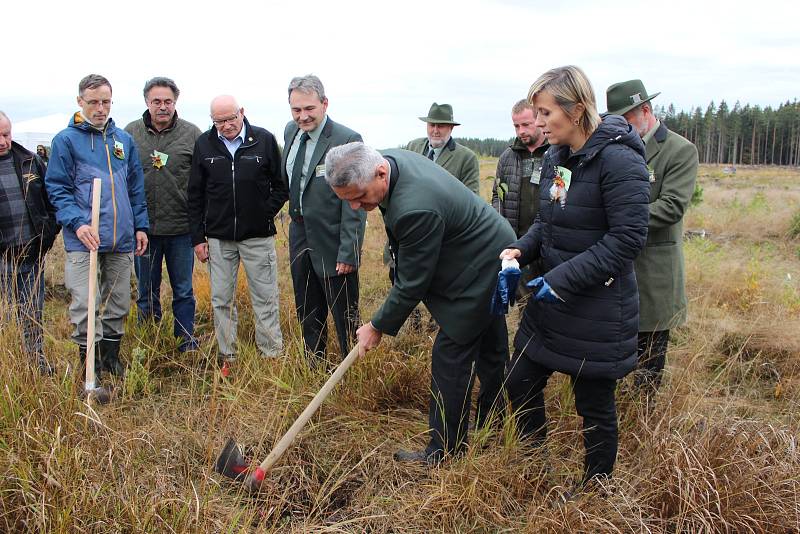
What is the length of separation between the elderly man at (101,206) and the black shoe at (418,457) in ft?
7.05

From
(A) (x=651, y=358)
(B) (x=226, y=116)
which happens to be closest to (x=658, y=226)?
(A) (x=651, y=358)

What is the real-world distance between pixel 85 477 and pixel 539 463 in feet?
6.69

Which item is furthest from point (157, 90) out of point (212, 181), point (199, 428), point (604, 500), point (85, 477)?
point (604, 500)

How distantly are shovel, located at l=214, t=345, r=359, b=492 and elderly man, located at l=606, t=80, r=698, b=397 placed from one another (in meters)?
1.73

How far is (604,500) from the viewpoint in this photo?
94.0 inches

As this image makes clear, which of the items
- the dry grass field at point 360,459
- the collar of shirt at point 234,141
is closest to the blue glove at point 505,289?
the dry grass field at point 360,459

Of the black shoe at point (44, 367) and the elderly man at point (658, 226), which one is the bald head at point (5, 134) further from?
the elderly man at point (658, 226)

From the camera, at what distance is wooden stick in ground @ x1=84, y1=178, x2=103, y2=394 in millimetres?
3271

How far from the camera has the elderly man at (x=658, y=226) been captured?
323cm

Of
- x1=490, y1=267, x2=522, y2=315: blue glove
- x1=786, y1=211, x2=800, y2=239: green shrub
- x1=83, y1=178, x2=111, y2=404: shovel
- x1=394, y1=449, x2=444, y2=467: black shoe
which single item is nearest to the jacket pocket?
x1=490, y1=267, x2=522, y2=315: blue glove

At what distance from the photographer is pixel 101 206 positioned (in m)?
3.92

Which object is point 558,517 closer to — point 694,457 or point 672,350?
point 694,457

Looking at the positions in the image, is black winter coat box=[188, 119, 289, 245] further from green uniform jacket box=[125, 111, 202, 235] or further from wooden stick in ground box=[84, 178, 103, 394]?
wooden stick in ground box=[84, 178, 103, 394]

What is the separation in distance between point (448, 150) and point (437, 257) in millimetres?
2454
